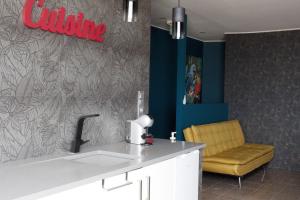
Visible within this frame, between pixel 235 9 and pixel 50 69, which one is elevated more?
pixel 235 9

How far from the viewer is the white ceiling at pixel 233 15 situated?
14.1 feet

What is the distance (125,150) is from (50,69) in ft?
2.76

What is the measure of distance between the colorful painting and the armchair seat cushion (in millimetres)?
1813

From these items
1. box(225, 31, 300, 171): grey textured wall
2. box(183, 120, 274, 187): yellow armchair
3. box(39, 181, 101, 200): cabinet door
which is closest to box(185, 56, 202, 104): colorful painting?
box(225, 31, 300, 171): grey textured wall

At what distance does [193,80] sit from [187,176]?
4752 millimetres

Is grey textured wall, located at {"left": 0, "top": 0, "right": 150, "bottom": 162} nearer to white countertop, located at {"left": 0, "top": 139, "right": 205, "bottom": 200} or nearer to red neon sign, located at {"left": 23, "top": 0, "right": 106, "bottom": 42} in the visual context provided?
red neon sign, located at {"left": 23, "top": 0, "right": 106, "bottom": 42}

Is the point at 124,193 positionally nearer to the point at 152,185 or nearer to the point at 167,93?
the point at 152,185

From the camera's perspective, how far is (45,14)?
7.79 ft

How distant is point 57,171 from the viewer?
198 cm

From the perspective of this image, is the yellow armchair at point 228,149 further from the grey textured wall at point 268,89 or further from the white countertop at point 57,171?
the white countertop at point 57,171

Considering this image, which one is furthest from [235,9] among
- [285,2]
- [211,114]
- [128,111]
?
[128,111]

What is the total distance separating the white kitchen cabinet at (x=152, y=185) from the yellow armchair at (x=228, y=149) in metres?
1.70

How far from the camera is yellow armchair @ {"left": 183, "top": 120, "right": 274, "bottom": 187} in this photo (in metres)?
4.66

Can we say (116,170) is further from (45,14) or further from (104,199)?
(45,14)
